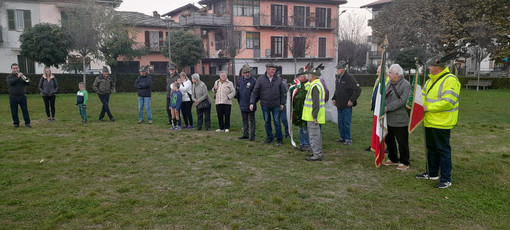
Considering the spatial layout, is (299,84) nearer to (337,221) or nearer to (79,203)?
(337,221)

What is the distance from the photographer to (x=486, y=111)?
15.7 meters

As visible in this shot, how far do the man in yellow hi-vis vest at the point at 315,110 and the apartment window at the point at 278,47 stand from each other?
127 ft

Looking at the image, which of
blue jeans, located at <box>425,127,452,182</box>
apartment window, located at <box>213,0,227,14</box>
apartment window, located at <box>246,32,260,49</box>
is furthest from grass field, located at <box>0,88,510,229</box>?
apartment window, located at <box>246,32,260,49</box>

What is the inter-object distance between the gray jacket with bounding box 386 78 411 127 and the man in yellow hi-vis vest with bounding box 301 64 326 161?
46.5 inches

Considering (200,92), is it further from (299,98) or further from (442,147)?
(442,147)

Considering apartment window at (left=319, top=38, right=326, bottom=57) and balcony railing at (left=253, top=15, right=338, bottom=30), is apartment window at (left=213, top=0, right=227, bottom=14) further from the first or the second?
apartment window at (left=319, top=38, right=326, bottom=57)

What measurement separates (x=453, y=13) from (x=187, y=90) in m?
33.2

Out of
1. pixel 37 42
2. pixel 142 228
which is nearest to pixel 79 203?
pixel 142 228

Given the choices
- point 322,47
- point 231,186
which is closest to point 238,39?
point 322,47

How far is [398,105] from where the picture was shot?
6508 millimetres

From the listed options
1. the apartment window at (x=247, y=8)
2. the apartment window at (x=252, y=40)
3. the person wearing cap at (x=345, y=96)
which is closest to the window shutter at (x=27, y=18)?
the apartment window at (x=247, y=8)

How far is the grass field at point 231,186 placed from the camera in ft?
14.6

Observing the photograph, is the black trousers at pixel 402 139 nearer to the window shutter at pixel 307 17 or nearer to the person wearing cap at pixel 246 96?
the person wearing cap at pixel 246 96

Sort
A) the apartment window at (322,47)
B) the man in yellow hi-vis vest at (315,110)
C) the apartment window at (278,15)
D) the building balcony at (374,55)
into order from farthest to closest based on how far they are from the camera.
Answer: the building balcony at (374,55), the apartment window at (322,47), the apartment window at (278,15), the man in yellow hi-vis vest at (315,110)
